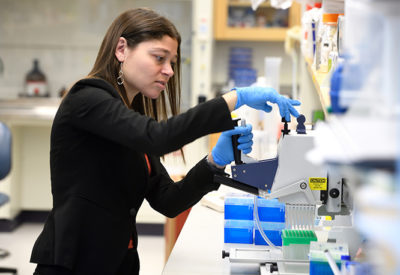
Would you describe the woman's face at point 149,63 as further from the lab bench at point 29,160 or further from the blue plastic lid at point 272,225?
the lab bench at point 29,160

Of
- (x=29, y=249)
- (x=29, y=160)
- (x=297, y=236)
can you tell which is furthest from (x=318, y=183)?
(x=29, y=160)

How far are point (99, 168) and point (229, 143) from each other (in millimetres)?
368

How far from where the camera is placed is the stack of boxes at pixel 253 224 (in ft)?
5.87

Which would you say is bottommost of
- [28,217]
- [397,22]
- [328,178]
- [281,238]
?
[28,217]

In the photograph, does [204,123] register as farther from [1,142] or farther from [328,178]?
[1,142]

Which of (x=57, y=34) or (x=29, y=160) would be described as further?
(x=57, y=34)

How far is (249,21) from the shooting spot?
15.9 ft

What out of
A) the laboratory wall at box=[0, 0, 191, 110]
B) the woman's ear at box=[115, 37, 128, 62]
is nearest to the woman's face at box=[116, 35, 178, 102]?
the woman's ear at box=[115, 37, 128, 62]

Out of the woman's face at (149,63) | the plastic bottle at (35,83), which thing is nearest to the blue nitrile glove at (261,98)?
the woman's face at (149,63)

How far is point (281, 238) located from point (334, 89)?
0.96 metres

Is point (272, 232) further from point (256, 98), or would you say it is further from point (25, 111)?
point (25, 111)

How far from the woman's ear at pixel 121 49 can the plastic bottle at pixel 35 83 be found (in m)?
3.28

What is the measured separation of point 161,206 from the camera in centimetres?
193

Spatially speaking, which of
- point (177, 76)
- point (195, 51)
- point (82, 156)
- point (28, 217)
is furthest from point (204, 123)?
point (28, 217)
